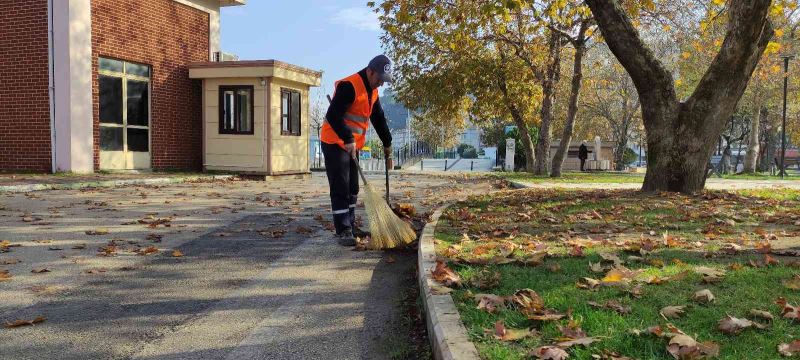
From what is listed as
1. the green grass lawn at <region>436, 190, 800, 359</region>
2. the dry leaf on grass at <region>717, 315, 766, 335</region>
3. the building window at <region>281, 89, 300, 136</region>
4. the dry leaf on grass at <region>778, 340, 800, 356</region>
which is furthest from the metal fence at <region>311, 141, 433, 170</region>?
the dry leaf on grass at <region>778, 340, 800, 356</region>

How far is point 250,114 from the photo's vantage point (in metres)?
17.6

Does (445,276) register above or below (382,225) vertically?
below

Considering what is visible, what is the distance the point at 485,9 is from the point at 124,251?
611cm

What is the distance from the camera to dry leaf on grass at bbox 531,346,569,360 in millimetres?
2695

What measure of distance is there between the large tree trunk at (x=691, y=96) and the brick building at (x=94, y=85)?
39.4 feet

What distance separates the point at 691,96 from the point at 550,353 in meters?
8.09

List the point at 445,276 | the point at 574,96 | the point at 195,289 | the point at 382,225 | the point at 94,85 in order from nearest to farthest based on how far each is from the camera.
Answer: the point at 445,276
the point at 195,289
the point at 382,225
the point at 94,85
the point at 574,96

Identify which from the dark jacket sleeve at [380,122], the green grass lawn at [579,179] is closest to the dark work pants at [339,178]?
the dark jacket sleeve at [380,122]

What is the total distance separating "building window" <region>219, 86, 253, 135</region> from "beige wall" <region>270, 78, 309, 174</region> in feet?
2.28

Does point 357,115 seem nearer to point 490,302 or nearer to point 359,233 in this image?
point 359,233

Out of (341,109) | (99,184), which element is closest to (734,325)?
(341,109)

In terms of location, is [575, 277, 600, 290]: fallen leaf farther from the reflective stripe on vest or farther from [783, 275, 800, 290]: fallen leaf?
the reflective stripe on vest

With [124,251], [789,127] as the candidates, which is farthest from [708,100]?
[789,127]

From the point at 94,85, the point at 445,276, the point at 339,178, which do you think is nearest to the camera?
the point at 445,276
